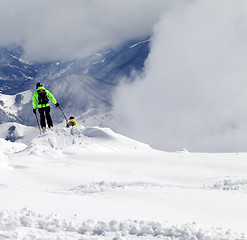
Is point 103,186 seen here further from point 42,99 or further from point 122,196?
point 42,99

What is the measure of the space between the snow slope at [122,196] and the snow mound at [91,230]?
2 cm

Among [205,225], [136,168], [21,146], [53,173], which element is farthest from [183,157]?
[21,146]

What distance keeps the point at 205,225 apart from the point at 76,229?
2364 mm

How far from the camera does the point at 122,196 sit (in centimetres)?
861

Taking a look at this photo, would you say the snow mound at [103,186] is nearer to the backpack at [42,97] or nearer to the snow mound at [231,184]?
the snow mound at [231,184]

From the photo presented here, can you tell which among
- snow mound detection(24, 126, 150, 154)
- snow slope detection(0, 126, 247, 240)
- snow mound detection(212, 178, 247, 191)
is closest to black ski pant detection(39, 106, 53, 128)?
snow mound detection(24, 126, 150, 154)

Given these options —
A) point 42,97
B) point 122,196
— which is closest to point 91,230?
point 122,196

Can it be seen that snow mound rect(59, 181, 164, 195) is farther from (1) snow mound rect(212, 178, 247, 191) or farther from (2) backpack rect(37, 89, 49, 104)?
(2) backpack rect(37, 89, 49, 104)

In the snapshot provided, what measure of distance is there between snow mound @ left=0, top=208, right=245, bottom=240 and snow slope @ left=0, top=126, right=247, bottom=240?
0.05ft

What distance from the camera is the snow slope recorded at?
240 inches

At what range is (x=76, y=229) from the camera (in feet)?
20.1

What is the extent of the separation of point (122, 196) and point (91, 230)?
2.52 m

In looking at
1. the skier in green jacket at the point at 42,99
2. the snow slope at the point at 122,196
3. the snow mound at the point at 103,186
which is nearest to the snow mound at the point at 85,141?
the skier in green jacket at the point at 42,99

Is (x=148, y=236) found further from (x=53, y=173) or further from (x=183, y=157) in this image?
(x=183, y=157)
